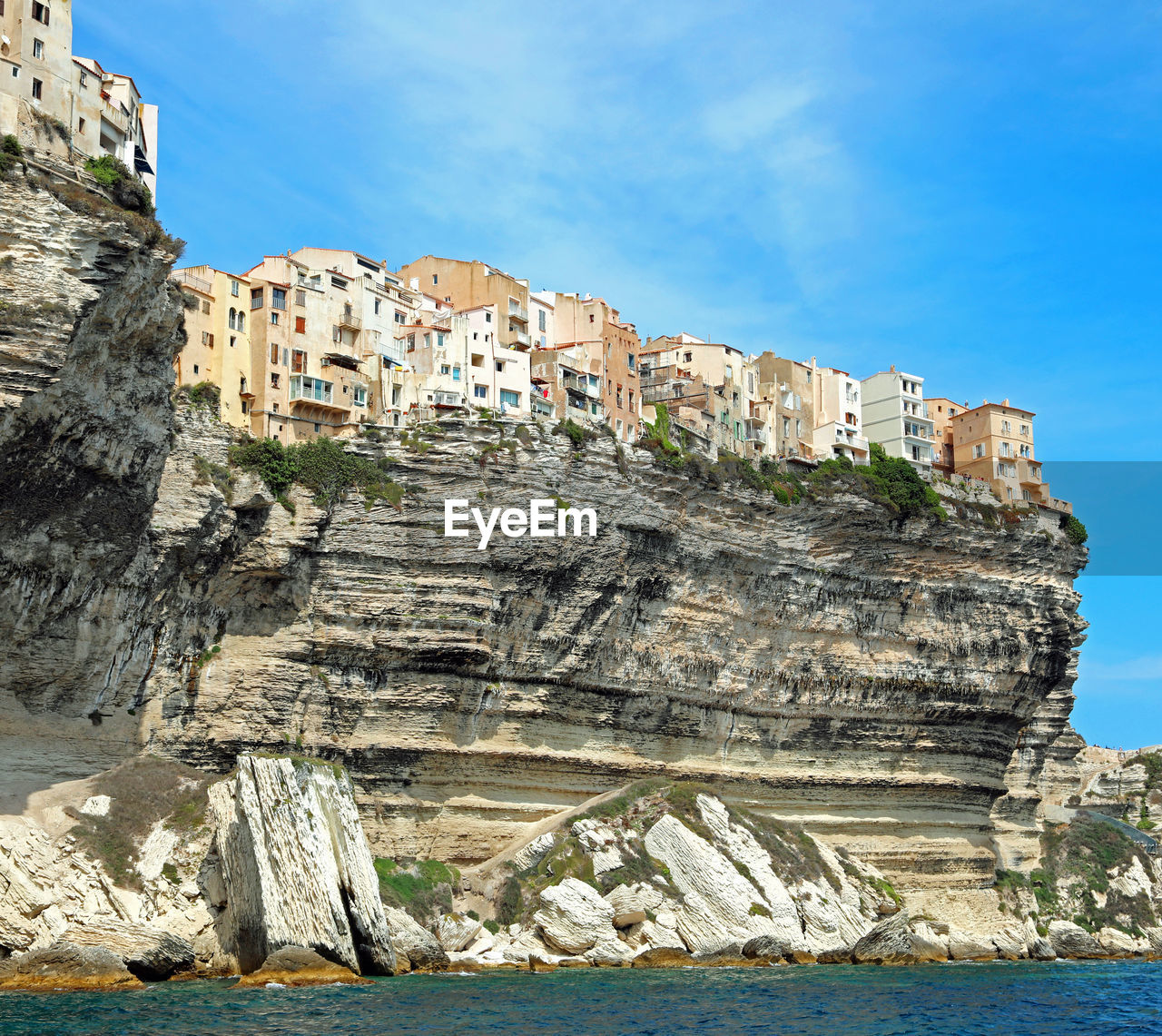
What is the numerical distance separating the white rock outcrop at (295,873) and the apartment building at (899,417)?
4438 centimetres

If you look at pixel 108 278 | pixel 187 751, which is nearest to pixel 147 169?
pixel 108 278

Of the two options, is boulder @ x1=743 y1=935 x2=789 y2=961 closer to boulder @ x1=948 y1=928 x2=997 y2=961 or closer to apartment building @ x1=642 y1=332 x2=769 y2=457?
boulder @ x1=948 y1=928 x2=997 y2=961

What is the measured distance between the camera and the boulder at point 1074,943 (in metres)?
56.8

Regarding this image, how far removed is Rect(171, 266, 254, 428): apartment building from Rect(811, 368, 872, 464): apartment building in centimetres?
3327

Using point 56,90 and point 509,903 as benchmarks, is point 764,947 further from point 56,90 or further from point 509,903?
point 56,90

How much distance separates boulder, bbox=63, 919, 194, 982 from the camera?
31625mm

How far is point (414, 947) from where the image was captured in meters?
36.6

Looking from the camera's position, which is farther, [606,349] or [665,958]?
[606,349]

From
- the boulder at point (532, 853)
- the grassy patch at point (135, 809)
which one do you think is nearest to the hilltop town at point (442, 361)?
the grassy patch at point (135, 809)

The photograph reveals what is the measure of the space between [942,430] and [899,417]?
549 cm

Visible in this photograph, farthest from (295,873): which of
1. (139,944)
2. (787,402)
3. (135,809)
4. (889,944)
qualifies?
(787,402)

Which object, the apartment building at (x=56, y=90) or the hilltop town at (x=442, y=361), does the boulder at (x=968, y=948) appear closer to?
the hilltop town at (x=442, y=361)

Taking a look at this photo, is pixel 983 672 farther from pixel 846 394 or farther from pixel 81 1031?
pixel 81 1031

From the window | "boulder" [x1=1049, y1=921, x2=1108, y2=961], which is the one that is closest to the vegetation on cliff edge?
the window
